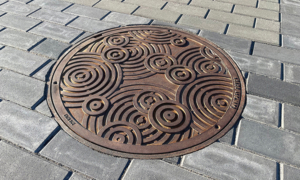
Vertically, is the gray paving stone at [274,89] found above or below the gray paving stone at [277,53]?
below

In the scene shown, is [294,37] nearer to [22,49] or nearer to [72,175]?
[72,175]

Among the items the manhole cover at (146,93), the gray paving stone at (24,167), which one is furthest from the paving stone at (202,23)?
the gray paving stone at (24,167)

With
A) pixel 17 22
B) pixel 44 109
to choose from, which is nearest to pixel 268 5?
pixel 44 109

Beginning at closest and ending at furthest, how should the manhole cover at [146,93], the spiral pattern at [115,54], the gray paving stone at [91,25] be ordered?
the manhole cover at [146,93]
the spiral pattern at [115,54]
the gray paving stone at [91,25]

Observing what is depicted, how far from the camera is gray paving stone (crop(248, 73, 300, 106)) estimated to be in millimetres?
2250

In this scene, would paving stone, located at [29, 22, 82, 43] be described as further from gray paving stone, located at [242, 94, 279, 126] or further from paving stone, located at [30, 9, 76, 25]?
gray paving stone, located at [242, 94, 279, 126]

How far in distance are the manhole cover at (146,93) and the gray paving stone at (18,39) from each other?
522mm

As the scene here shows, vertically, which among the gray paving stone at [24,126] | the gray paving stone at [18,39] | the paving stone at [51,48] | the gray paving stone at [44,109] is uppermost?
the gray paving stone at [18,39]

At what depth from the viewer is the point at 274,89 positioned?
7.64 feet

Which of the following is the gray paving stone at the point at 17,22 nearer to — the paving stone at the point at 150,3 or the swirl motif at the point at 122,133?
the paving stone at the point at 150,3

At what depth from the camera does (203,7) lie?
12.1ft

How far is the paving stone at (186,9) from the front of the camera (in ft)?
11.6

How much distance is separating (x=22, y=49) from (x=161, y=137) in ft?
6.34

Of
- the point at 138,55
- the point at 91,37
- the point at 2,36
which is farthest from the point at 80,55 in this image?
the point at 2,36
